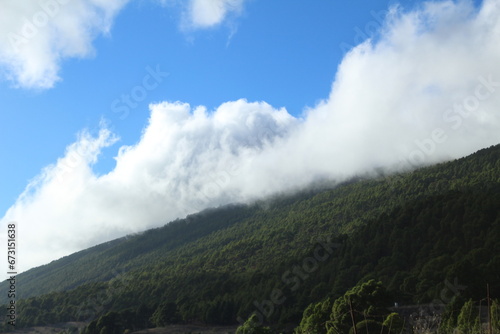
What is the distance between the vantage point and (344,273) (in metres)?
101

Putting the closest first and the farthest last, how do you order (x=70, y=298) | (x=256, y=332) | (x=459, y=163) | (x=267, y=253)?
1. (x=256, y=332)
2. (x=70, y=298)
3. (x=267, y=253)
4. (x=459, y=163)

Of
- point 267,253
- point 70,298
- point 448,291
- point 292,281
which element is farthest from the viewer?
point 267,253

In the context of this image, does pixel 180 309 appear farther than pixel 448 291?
Yes

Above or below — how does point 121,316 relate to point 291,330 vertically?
above

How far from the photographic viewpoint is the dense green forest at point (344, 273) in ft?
199

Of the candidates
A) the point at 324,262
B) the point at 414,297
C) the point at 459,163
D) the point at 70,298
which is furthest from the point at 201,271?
the point at 459,163

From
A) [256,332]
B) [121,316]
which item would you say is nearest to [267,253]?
[121,316]

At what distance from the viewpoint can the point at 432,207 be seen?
114m

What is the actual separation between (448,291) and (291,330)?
91.7 feet

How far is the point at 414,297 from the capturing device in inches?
2972

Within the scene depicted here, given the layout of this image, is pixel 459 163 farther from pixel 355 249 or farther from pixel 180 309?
pixel 180 309

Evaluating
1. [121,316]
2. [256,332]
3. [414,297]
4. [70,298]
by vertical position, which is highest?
[70,298]

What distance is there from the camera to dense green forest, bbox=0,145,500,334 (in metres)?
60.6

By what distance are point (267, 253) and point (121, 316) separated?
61.4 meters
